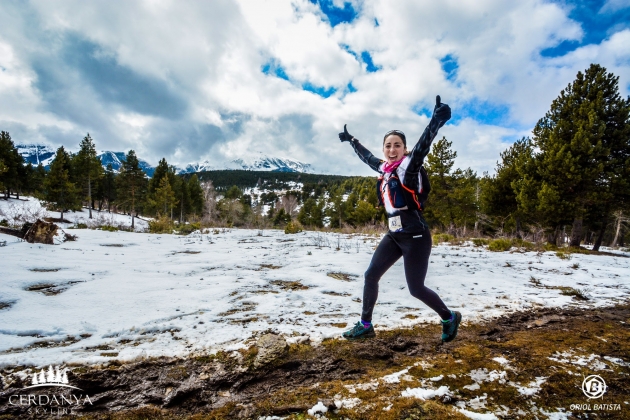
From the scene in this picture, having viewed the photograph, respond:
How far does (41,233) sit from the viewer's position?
→ 6.81 m

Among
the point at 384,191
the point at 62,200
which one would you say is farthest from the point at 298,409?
the point at 62,200

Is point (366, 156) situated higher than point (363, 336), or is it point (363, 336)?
point (366, 156)

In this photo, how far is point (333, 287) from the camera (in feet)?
14.6

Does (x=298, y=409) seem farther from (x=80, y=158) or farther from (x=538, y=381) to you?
(x=80, y=158)

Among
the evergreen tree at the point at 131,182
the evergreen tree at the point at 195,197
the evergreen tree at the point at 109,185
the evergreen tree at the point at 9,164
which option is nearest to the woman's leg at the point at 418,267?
the evergreen tree at the point at 131,182

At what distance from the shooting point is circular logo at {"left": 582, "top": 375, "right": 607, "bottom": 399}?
1.74 metres

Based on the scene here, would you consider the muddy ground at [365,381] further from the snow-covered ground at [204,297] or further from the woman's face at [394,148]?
the woman's face at [394,148]

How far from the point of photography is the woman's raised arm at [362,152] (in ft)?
10.7

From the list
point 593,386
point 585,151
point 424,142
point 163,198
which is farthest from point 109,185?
point 585,151

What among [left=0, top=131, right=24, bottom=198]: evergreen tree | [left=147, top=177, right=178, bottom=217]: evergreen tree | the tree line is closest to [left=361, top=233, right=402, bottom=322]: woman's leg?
the tree line

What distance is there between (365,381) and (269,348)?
899 mm

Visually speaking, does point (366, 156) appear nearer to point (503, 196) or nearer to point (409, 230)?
point (409, 230)

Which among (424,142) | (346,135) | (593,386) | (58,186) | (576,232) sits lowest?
(593,386)

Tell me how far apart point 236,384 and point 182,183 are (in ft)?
168
